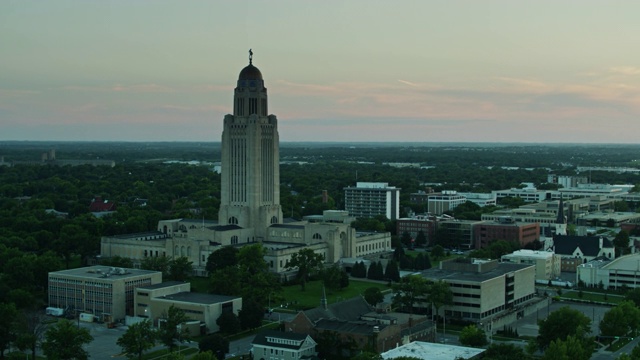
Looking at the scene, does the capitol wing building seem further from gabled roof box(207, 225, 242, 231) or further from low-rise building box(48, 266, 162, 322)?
low-rise building box(48, 266, 162, 322)

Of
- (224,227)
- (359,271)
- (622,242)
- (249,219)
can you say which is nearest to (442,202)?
(622,242)

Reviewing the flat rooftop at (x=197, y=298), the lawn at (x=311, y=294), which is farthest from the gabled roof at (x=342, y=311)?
the lawn at (x=311, y=294)

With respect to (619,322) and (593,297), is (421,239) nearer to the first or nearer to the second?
(593,297)

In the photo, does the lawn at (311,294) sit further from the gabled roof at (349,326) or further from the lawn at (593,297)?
the lawn at (593,297)

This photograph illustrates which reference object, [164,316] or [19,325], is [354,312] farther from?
[19,325]

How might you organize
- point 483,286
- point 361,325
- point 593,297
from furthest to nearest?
point 593,297 < point 483,286 < point 361,325

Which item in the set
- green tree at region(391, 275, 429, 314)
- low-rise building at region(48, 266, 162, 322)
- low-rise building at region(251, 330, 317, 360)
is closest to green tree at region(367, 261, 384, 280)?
green tree at region(391, 275, 429, 314)

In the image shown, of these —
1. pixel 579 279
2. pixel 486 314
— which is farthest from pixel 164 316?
pixel 579 279
